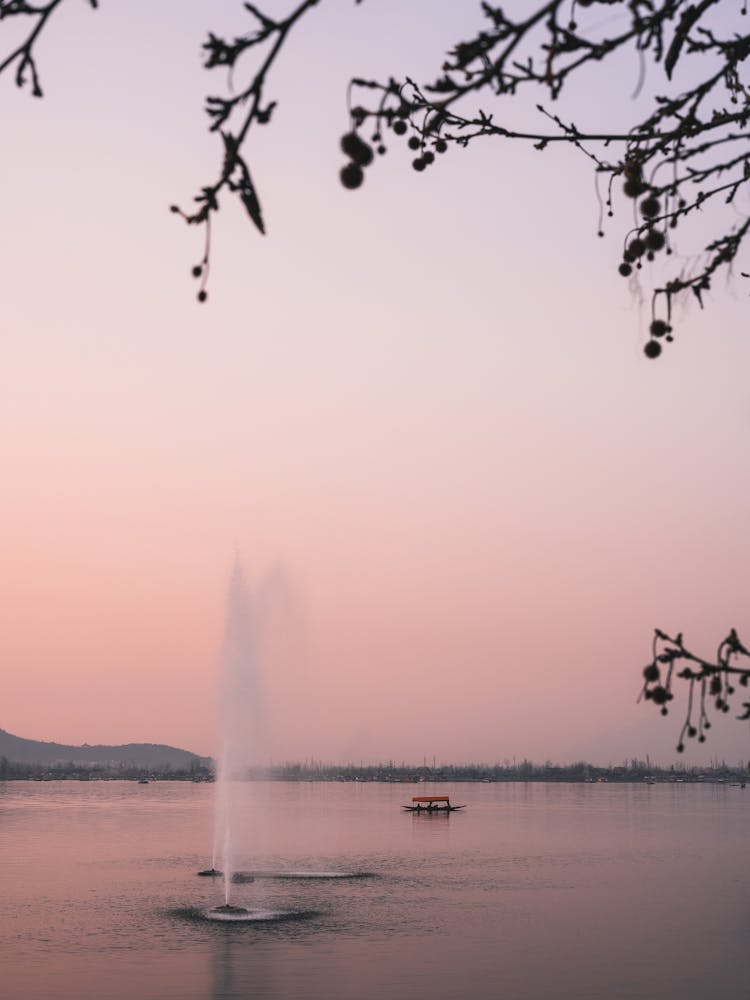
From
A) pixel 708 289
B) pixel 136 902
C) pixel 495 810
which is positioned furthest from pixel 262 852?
pixel 495 810

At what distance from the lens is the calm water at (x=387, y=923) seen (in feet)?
119

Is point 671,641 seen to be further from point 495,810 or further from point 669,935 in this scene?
point 495,810

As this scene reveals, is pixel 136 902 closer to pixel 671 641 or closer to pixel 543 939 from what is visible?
pixel 543 939

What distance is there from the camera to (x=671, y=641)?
162 inches

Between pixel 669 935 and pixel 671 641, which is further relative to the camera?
pixel 669 935

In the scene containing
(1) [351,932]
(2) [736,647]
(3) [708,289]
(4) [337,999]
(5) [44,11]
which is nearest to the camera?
(5) [44,11]

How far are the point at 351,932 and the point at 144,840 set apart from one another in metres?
62.3

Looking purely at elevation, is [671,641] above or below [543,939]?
above

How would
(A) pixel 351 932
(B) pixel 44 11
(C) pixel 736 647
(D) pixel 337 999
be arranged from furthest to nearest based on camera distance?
(A) pixel 351 932 < (D) pixel 337 999 < (C) pixel 736 647 < (B) pixel 44 11

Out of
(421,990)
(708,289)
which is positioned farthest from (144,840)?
(708,289)

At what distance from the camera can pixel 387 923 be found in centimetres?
4844

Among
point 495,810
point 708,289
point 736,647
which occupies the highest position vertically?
point 708,289

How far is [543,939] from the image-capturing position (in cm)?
4578

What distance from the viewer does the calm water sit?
36125 mm
